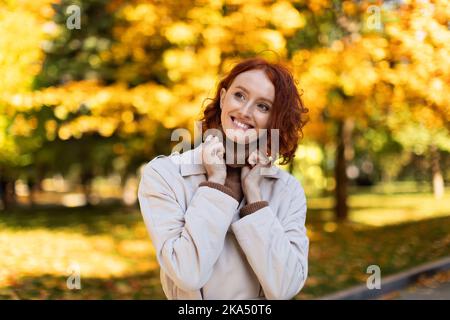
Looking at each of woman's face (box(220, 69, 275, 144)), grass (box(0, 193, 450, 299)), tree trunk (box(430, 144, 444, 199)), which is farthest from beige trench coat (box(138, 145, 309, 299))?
tree trunk (box(430, 144, 444, 199))

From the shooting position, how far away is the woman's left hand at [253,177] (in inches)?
75.7

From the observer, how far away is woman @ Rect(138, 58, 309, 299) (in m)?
1.81

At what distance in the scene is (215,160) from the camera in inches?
74.7

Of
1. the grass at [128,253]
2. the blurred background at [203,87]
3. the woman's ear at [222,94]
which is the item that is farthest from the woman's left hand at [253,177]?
the grass at [128,253]

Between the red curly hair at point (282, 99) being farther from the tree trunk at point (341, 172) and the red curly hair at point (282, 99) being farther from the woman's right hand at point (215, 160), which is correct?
the tree trunk at point (341, 172)

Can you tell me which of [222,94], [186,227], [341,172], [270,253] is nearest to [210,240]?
[186,227]

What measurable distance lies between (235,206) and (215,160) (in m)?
0.17

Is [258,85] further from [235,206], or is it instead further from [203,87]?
[203,87]

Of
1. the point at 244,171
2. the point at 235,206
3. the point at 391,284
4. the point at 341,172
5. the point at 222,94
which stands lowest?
the point at 391,284

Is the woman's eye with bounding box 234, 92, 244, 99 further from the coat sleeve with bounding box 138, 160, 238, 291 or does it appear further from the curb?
the curb

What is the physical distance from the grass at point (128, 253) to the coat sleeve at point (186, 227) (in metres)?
5.88

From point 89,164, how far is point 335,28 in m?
11.3

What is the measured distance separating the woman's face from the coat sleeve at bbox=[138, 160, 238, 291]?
0.76 ft
